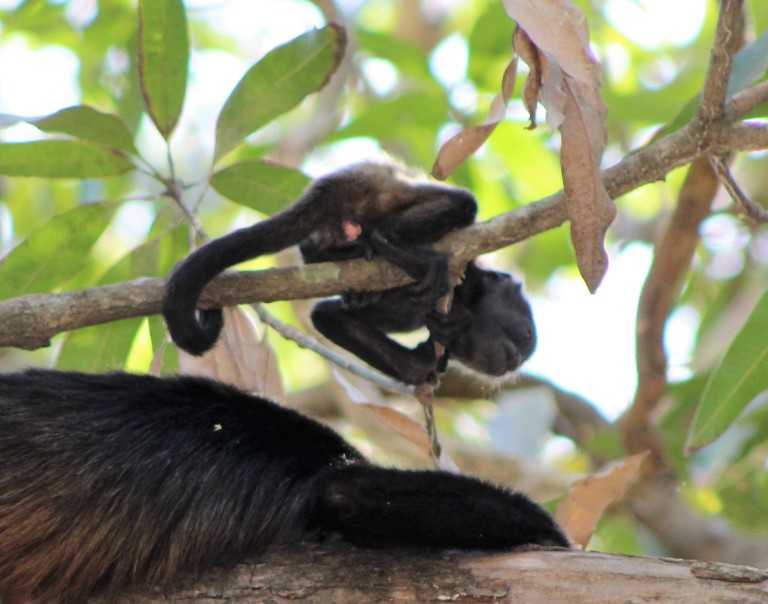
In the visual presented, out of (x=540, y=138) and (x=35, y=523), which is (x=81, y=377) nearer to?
(x=35, y=523)

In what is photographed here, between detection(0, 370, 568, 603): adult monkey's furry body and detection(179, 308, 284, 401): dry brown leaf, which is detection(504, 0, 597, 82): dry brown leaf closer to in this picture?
detection(0, 370, 568, 603): adult monkey's furry body

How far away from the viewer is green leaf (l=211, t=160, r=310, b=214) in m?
3.84

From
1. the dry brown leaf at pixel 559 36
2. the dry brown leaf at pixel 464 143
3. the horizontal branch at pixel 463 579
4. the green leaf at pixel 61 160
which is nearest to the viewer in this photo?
the horizontal branch at pixel 463 579

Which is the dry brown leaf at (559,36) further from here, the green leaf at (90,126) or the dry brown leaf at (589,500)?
the green leaf at (90,126)

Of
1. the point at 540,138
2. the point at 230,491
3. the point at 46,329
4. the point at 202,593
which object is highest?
the point at 540,138

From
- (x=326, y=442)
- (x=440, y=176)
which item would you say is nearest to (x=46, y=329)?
(x=326, y=442)

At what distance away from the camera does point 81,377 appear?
2.81 metres

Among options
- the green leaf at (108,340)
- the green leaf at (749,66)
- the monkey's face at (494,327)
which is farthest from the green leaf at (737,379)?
the green leaf at (108,340)

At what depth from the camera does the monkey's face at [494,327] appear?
3424 mm

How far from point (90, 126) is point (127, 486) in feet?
4.53

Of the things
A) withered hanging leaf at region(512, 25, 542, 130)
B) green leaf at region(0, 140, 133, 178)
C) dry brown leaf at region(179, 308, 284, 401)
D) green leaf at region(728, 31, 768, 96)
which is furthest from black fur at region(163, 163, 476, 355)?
green leaf at region(0, 140, 133, 178)

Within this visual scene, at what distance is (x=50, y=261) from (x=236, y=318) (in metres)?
0.68

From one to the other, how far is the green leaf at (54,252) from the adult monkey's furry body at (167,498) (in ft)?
3.09

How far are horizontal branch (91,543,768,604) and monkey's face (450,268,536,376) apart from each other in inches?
43.5
